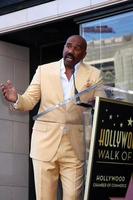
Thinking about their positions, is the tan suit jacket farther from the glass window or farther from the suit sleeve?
the glass window

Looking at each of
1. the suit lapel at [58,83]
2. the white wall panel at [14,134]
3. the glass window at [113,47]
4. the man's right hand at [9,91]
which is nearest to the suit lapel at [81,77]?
the suit lapel at [58,83]

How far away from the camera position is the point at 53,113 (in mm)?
3906

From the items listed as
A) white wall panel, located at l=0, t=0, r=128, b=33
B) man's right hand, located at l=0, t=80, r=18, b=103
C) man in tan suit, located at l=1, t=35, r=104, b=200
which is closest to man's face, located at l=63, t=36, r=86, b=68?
man in tan suit, located at l=1, t=35, r=104, b=200

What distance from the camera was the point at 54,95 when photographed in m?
4.13

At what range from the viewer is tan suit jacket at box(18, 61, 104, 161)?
395cm

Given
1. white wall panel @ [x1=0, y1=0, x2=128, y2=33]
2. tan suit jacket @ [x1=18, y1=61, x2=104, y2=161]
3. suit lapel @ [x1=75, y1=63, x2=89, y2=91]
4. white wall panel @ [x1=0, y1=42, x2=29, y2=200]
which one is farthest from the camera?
white wall panel @ [x1=0, y1=42, x2=29, y2=200]

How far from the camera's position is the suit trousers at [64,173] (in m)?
4.01

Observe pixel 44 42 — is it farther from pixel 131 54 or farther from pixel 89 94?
pixel 89 94

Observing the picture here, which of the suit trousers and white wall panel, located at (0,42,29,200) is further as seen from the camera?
white wall panel, located at (0,42,29,200)

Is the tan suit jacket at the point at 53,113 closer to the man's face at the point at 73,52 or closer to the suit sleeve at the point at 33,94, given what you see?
the suit sleeve at the point at 33,94

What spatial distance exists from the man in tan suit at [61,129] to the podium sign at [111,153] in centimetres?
34

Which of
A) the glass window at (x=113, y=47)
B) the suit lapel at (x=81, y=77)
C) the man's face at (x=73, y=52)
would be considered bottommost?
the suit lapel at (x=81, y=77)

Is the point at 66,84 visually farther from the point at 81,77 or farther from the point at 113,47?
the point at 113,47

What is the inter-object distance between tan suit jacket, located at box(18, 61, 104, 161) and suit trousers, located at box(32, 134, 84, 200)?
38 millimetres
